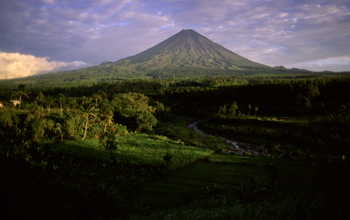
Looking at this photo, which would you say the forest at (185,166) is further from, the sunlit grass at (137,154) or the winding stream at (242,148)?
the winding stream at (242,148)

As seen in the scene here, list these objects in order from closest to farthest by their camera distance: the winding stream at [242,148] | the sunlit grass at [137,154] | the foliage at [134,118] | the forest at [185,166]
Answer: the forest at [185,166]
the sunlit grass at [137,154]
the winding stream at [242,148]
the foliage at [134,118]

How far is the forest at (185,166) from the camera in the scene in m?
5.34

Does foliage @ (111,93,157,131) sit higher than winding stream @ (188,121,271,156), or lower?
higher

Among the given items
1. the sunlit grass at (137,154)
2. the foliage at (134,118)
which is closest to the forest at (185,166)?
the sunlit grass at (137,154)

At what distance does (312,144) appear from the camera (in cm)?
2839

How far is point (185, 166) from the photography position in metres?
20.6

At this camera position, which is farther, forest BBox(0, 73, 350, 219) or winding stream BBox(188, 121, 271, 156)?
winding stream BBox(188, 121, 271, 156)

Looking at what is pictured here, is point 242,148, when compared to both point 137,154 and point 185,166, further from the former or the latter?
point 137,154

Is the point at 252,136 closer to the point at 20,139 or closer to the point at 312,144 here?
the point at 312,144

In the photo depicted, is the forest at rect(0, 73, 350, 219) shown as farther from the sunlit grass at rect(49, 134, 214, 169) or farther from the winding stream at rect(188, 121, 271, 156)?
the winding stream at rect(188, 121, 271, 156)

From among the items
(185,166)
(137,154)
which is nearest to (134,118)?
(137,154)

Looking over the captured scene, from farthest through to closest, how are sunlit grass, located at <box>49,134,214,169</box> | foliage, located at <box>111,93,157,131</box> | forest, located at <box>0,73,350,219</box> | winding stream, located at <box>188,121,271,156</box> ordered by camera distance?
foliage, located at <box>111,93,157,131</box> → winding stream, located at <box>188,121,271,156</box> → sunlit grass, located at <box>49,134,214,169</box> → forest, located at <box>0,73,350,219</box>

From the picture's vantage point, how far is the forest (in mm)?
5344

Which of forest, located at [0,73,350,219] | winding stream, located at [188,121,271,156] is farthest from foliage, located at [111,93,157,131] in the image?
winding stream, located at [188,121,271,156]
